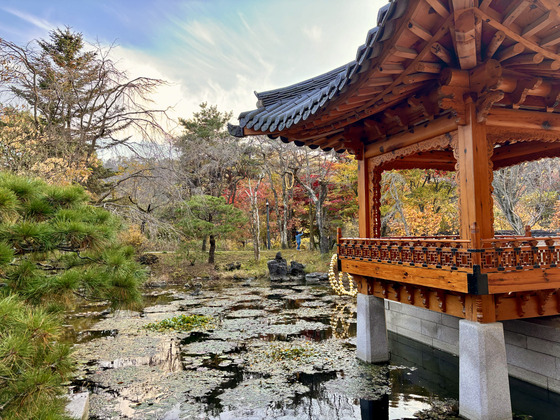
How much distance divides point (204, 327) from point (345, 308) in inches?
147

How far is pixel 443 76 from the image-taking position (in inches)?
133

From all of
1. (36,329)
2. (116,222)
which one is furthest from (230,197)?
(36,329)

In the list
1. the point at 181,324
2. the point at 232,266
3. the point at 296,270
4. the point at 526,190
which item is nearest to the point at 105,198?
the point at 181,324

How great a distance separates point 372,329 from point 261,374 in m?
1.71

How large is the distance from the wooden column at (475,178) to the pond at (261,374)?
2.08 metres

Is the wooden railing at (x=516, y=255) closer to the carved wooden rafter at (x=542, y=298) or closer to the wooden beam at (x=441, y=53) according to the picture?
the carved wooden rafter at (x=542, y=298)

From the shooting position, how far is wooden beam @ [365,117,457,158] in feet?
12.6

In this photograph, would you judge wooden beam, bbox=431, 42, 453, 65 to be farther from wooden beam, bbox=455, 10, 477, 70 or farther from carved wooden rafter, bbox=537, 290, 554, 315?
carved wooden rafter, bbox=537, 290, 554, 315

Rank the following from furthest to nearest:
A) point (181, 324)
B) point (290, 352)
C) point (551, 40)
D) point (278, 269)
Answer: point (278, 269), point (181, 324), point (290, 352), point (551, 40)

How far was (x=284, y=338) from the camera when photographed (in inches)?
265

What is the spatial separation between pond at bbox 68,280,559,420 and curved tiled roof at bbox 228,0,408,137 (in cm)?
323

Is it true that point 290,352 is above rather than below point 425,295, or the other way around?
below

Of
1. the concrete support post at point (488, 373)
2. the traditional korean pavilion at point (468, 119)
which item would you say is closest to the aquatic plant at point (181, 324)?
the traditional korean pavilion at point (468, 119)

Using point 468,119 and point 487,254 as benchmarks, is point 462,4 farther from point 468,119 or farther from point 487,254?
point 487,254
